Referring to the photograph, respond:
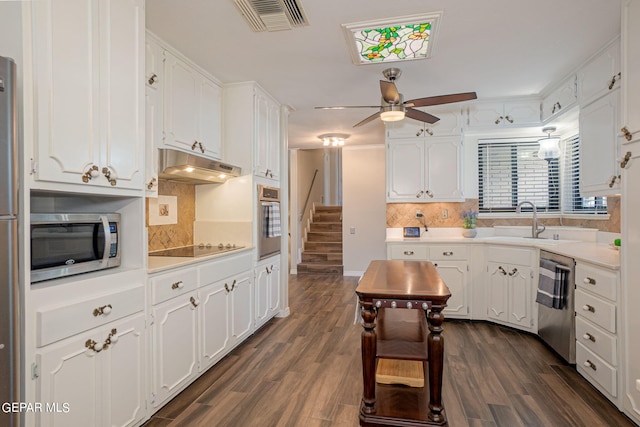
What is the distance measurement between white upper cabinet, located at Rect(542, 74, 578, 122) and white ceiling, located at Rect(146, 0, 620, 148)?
11 centimetres

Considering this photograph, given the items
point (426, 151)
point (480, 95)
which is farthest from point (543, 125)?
point (426, 151)

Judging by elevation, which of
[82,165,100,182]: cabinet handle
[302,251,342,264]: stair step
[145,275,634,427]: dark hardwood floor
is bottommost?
[145,275,634,427]: dark hardwood floor

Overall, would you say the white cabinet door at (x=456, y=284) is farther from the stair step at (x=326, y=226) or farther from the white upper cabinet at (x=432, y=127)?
the stair step at (x=326, y=226)

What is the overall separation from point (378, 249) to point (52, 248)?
18.4 feet

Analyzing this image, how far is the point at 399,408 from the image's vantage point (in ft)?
6.90

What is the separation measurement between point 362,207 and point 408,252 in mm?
2805

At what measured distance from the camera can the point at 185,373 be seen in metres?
2.35

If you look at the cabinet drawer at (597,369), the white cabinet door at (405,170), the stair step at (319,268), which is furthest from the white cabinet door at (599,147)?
the stair step at (319,268)

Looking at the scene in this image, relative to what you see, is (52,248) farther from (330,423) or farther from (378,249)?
(378,249)

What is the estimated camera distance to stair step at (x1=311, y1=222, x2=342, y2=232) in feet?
27.1

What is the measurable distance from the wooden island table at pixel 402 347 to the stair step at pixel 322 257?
4876 millimetres

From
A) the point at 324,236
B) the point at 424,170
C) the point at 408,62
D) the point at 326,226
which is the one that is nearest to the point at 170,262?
the point at 408,62

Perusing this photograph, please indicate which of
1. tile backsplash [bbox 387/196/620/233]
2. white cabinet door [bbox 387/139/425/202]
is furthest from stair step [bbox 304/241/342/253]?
white cabinet door [bbox 387/139/425/202]

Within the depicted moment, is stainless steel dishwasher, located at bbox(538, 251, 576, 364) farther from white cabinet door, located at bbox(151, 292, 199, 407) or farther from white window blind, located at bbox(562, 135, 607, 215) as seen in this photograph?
white cabinet door, located at bbox(151, 292, 199, 407)
